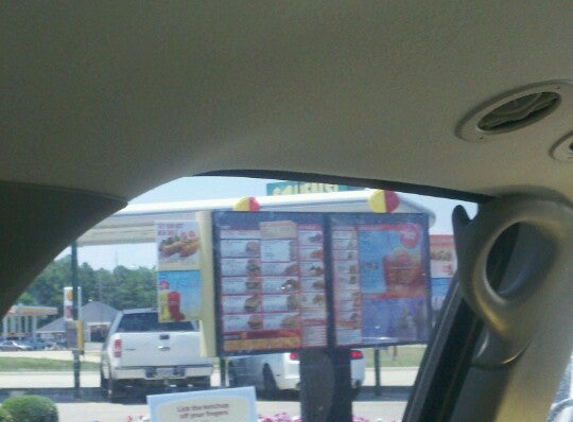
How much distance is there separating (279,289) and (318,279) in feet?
0.53

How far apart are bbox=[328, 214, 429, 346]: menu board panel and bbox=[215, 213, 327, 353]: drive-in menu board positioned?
7 cm

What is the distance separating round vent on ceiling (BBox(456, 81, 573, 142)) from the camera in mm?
2072

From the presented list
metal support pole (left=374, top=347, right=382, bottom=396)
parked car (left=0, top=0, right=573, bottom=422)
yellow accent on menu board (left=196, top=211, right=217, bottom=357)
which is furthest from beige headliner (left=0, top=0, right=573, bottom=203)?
metal support pole (left=374, top=347, right=382, bottom=396)

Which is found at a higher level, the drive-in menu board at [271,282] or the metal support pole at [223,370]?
Answer: the drive-in menu board at [271,282]

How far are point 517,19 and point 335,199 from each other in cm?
123

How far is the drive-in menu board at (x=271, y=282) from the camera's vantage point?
282 cm

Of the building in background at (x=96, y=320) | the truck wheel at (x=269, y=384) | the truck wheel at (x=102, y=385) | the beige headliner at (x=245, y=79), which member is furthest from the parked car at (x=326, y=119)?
the truck wheel at (x=269, y=384)

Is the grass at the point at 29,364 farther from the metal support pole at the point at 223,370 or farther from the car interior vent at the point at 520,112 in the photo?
the car interior vent at the point at 520,112

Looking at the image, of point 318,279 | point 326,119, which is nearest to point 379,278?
point 318,279

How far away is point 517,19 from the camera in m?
Answer: 1.69

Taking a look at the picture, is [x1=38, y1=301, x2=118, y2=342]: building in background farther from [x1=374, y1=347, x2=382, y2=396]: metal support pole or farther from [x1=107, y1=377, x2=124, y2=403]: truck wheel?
[x1=374, y1=347, x2=382, y2=396]: metal support pole

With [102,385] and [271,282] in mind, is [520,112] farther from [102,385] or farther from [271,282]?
[102,385]

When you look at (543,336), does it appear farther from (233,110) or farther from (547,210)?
(233,110)

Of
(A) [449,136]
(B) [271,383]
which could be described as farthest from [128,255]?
(A) [449,136]
